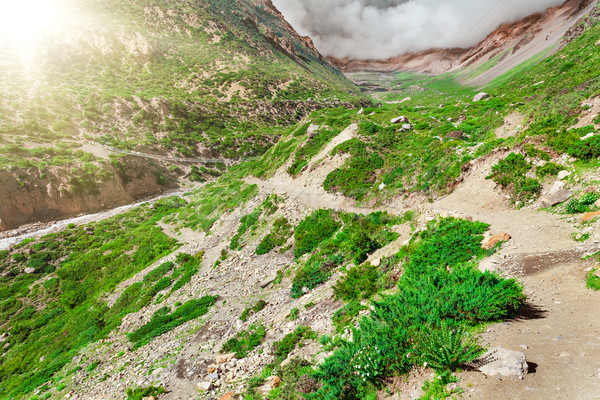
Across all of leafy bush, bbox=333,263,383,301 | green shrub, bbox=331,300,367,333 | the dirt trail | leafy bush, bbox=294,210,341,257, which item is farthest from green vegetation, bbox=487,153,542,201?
leafy bush, bbox=294,210,341,257

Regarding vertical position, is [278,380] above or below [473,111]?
below

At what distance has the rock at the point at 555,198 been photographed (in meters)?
10.1

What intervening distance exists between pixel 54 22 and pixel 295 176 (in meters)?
118

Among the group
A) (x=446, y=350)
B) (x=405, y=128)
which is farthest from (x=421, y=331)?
(x=405, y=128)

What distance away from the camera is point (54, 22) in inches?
3514

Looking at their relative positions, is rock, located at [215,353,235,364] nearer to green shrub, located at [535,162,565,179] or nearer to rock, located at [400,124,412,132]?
green shrub, located at [535,162,565,179]

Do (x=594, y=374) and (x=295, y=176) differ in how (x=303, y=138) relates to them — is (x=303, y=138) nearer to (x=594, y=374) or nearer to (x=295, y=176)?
(x=295, y=176)

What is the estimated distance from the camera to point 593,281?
21.1ft

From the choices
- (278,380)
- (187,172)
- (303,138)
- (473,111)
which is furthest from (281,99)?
(278,380)

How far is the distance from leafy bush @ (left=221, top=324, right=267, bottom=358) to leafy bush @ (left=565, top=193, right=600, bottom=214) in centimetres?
1352

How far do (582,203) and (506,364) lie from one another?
8263mm

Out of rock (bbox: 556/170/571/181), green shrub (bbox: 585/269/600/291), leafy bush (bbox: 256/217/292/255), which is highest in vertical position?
leafy bush (bbox: 256/217/292/255)

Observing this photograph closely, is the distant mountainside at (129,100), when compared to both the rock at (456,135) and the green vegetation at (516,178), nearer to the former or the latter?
the rock at (456,135)

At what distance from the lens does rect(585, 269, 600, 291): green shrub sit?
6301 millimetres
